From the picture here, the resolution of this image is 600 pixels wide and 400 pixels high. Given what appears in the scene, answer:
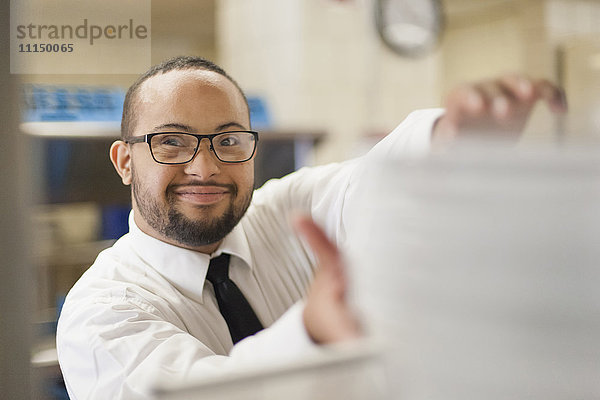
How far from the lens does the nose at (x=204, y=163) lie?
1.13 ft

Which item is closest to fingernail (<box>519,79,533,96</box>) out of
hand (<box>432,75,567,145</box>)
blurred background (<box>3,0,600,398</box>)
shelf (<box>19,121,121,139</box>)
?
hand (<box>432,75,567,145</box>)

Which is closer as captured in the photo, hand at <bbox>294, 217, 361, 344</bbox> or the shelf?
hand at <bbox>294, 217, 361, 344</bbox>

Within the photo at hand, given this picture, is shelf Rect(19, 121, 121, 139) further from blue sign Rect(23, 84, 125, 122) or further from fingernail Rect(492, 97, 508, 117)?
fingernail Rect(492, 97, 508, 117)

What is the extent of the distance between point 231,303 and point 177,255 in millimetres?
46

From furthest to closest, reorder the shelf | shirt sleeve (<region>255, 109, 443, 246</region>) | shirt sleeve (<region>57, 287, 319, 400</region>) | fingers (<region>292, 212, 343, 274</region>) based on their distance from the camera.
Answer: the shelf
shirt sleeve (<region>255, 109, 443, 246</region>)
shirt sleeve (<region>57, 287, 319, 400</region>)
fingers (<region>292, 212, 343, 274</region>)

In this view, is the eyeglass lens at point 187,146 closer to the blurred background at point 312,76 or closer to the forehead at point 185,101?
the forehead at point 185,101

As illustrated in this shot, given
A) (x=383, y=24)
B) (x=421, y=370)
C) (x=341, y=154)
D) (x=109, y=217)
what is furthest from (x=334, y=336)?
(x=383, y=24)

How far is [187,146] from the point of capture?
0.35 meters

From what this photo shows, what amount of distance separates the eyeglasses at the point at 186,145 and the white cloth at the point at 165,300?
0.20ft

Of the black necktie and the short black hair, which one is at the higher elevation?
the short black hair

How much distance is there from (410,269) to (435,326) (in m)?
0.02

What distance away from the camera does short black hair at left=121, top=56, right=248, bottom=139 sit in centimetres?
35

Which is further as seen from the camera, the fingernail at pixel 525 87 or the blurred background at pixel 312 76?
the blurred background at pixel 312 76

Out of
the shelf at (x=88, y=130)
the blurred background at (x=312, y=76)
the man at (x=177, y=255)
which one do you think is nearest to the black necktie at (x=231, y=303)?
the man at (x=177, y=255)
